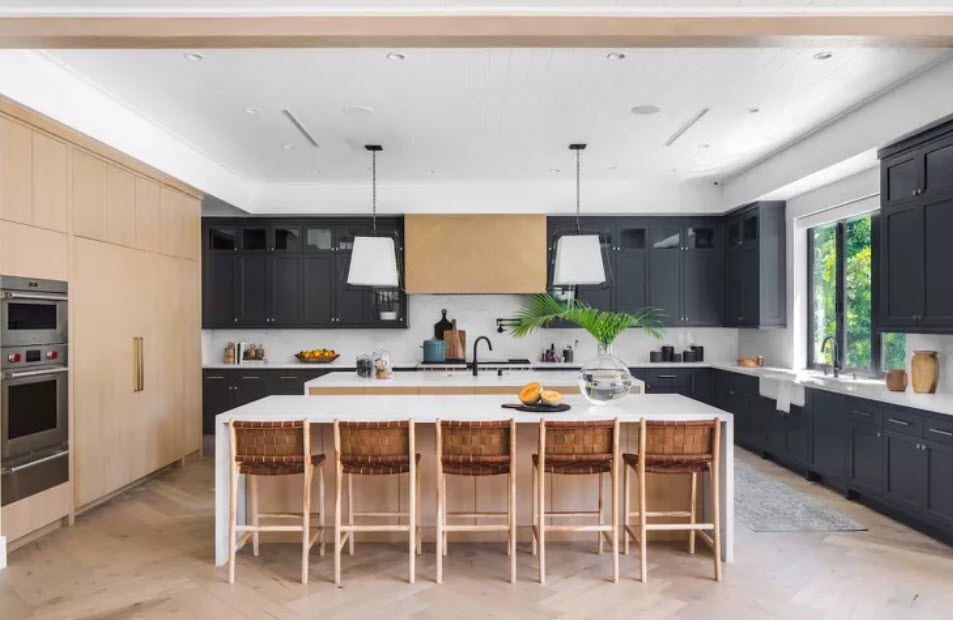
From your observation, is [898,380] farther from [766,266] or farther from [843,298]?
[766,266]

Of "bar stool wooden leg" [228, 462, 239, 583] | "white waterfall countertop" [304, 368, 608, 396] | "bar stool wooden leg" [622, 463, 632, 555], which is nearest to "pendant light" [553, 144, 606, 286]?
"white waterfall countertop" [304, 368, 608, 396]

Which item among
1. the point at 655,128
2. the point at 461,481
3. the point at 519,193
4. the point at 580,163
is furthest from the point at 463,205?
A: the point at 461,481

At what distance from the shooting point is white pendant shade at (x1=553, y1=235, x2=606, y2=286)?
5301mm

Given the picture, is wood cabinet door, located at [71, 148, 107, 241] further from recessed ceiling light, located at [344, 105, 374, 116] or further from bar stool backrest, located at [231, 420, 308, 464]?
bar stool backrest, located at [231, 420, 308, 464]

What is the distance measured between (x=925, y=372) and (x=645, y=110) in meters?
2.83

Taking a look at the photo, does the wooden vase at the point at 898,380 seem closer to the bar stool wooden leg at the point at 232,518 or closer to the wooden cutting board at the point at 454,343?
the wooden cutting board at the point at 454,343

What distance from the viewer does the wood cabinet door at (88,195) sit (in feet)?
14.9

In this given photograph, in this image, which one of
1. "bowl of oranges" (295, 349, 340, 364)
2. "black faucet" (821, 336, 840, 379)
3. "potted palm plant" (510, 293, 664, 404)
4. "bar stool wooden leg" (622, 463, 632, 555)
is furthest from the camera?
"bowl of oranges" (295, 349, 340, 364)

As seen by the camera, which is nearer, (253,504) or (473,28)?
(473,28)

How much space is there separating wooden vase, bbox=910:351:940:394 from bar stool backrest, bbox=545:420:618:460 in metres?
2.81

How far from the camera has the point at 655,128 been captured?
211 inches

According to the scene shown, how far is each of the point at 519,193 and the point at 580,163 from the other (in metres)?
1.14

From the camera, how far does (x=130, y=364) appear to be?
17.3ft
